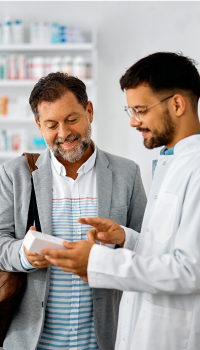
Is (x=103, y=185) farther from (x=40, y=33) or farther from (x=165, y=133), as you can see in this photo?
(x=40, y=33)

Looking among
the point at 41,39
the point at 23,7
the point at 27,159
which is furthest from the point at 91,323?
the point at 23,7

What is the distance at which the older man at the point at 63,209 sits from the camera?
1.35m

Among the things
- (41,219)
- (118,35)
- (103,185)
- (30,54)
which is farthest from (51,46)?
(41,219)

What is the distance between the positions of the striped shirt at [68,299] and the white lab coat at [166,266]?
0.26 meters

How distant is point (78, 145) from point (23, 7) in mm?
3107

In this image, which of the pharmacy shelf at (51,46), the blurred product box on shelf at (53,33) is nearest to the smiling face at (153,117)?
the pharmacy shelf at (51,46)

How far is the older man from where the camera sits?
1.35m

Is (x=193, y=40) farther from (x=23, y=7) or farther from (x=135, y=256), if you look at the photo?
(x=135, y=256)

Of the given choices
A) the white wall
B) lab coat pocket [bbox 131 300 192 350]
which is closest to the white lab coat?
lab coat pocket [bbox 131 300 192 350]

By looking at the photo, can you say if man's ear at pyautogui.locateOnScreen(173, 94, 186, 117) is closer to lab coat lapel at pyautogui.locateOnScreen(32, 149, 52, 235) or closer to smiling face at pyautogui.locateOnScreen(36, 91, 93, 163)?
smiling face at pyautogui.locateOnScreen(36, 91, 93, 163)

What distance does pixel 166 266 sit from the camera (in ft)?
2.96

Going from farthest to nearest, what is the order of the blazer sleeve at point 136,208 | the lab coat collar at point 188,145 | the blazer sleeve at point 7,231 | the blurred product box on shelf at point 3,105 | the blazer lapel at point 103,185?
the blurred product box on shelf at point 3,105
the blazer sleeve at point 136,208
the blazer lapel at point 103,185
the blazer sleeve at point 7,231
the lab coat collar at point 188,145

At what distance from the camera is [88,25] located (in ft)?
12.8

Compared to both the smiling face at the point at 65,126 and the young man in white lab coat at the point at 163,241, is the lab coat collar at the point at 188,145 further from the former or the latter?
the smiling face at the point at 65,126
